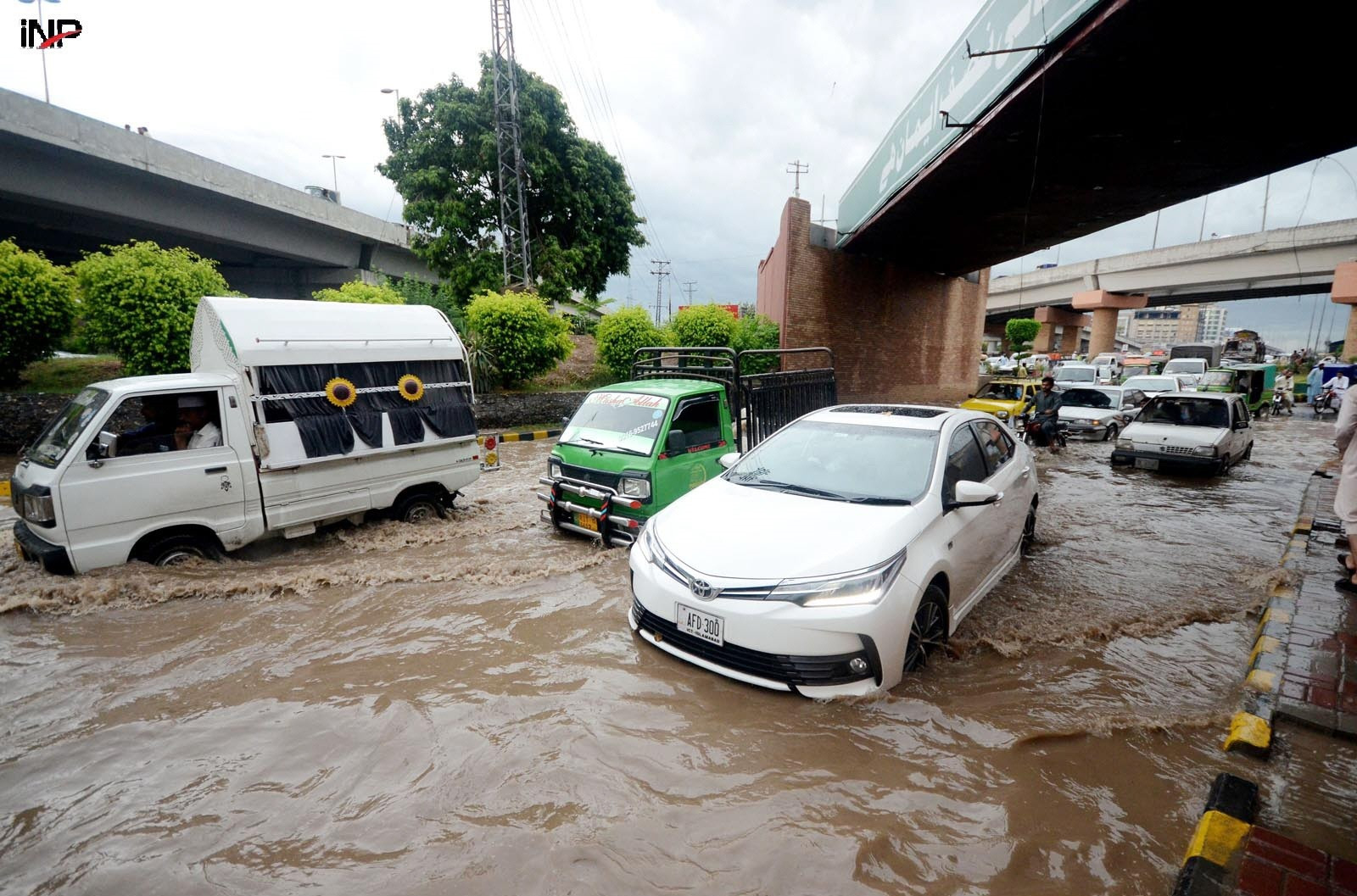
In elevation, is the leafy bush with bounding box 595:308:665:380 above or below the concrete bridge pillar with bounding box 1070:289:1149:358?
below

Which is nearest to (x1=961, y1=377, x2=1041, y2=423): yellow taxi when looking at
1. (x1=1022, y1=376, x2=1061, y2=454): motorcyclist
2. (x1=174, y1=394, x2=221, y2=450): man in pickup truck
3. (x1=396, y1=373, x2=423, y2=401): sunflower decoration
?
(x1=1022, y1=376, x2=1061, y2=454): motorcyclist

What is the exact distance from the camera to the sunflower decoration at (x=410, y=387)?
21.9 feet

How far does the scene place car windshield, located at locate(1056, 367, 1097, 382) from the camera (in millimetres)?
19141

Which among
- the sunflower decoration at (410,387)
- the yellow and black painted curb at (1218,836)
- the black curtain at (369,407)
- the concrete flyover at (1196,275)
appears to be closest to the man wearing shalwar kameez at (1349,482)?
the yellow and black painted curb at (1218,836)

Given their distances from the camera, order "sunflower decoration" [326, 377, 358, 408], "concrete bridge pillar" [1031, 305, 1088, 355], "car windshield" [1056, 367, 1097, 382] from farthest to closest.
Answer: "concrete bridge pillar" [1031, 305, 1088, 355]
"car windshield" [1056, 367, 1097, 382]
"sunflower decoration" [326, 377, 358, 408]

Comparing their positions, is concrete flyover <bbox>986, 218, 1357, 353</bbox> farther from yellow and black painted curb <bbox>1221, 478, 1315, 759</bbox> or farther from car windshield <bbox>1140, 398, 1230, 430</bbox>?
yellow and black painted curb <bbox>1221, 478, 1315, 759</bbox>

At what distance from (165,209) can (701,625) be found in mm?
22498

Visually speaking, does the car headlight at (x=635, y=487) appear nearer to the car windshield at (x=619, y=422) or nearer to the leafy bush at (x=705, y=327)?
the car windshield at (x=619, y=422)

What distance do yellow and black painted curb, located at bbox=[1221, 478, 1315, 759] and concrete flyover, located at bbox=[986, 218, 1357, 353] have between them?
35.3 m

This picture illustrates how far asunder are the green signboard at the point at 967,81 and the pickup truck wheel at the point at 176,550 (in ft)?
30.6

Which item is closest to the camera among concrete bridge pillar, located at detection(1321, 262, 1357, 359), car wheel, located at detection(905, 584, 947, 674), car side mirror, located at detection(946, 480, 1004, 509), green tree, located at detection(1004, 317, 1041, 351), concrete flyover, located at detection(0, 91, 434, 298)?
car wheel, located at detection(905, 584, 947, 674)

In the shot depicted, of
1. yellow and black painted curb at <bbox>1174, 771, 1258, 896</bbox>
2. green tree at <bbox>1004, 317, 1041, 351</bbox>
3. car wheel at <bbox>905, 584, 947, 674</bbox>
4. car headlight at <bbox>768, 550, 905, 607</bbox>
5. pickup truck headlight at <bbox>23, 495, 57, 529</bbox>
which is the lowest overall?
yellow and black painted curb at <bbox>1174, 771, 1258, 896</bbox>

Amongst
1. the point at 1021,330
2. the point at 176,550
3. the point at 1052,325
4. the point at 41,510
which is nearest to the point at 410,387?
the point at 176,550

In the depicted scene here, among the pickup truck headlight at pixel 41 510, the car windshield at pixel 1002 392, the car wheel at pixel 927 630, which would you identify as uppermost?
the car windshield at pixel 1002 392
